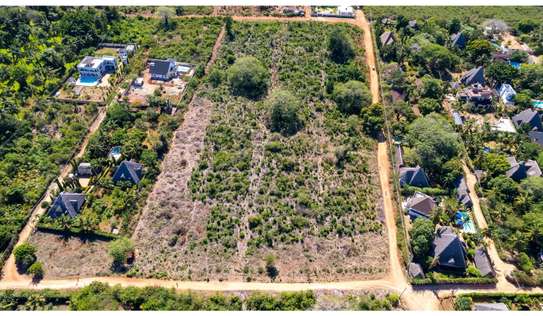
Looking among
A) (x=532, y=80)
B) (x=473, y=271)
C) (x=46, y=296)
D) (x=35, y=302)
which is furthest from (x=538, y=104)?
(x=35, y=302)

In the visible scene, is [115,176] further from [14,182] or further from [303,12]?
[303,12]

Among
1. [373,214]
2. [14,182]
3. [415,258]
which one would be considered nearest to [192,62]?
[14,182]

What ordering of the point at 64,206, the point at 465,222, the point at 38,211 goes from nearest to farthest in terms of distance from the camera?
the point at 64,206, the point at 465,222, the point at 38,211

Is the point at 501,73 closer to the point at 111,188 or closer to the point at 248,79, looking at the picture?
the point at 248,79

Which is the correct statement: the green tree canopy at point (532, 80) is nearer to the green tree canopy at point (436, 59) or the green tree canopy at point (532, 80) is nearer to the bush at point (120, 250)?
the green tree canopy at point (436, 59)

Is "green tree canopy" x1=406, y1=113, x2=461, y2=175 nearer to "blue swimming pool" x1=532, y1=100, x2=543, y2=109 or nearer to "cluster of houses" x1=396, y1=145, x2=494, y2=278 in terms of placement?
"cluster of houses" x1=396, y1=145, x2=494, y2=278

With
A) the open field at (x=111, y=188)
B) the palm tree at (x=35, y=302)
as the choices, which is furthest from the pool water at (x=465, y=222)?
the palm tree at (x=35, y=302)

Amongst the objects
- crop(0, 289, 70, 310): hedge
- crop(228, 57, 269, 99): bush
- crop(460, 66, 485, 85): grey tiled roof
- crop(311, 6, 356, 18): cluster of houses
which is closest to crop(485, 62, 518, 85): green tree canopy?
crop(460, 66, 485, 85): grey tiled roof
